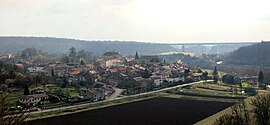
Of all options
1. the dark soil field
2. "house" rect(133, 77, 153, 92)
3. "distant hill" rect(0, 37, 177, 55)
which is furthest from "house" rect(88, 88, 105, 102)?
"distant hill" rect(0, 37, 177, 55)

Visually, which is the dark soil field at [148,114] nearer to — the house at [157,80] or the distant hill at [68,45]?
the house at [157,80]

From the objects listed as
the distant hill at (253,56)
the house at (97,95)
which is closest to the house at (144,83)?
the house at (97,95)

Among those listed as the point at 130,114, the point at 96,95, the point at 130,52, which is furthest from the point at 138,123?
the point at 130,52

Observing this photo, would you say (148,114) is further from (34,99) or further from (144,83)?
(144,83)

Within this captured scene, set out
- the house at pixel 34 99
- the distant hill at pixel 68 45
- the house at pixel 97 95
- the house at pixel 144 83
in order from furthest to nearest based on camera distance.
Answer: the distant hill at pixel 68 45, the house at pixel 144 83, the house at pixel 97 95, the house at pixel 34 99

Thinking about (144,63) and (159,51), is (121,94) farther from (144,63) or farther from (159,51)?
(159,51)

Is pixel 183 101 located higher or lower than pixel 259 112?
lower

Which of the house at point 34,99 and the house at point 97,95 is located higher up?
the house at point 34,99
